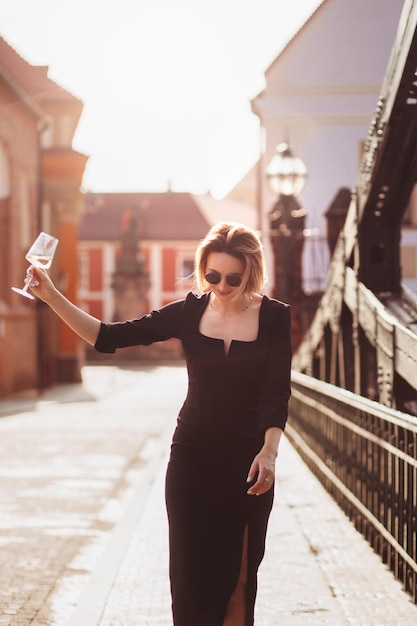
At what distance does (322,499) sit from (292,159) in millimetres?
6935

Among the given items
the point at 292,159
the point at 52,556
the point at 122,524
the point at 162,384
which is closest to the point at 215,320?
the point at 52,556

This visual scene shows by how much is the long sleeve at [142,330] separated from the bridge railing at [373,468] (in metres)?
2.07

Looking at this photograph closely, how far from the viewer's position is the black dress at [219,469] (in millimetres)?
3879

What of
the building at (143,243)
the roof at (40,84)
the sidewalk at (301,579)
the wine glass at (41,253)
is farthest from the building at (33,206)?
the building at (143,243)

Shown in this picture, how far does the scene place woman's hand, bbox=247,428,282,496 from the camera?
3.78 metres

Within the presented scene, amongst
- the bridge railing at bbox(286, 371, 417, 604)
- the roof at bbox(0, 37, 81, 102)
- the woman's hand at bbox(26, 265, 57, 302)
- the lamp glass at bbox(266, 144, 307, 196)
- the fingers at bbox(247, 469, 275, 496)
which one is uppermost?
the roof at bbox(0, 37, 81, 102)

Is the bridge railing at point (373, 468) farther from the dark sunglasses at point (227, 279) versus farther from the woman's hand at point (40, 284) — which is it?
the woman's hand at point (40, 284)

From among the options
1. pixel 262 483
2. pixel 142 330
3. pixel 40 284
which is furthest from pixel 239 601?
pixel 40 284

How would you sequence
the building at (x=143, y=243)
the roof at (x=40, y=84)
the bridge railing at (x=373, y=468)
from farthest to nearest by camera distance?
the building at (x=143, y=243) < the roof at (x=40, y=84) < the bridge railing at (x=373, y=468)

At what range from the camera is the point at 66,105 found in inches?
1448

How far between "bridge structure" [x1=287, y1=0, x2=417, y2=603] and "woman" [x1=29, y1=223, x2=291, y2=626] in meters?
2.06

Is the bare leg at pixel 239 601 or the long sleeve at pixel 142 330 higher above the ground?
the long sleeve at pixel 142 330

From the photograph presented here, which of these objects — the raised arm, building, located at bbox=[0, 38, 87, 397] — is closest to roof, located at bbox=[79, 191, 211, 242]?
building, located at bbox=[0, 38, 87, 397]

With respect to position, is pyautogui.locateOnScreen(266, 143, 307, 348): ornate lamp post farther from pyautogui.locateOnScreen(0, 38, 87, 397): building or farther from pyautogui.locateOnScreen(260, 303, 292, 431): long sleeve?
pyautogui.locateOnScreen(260, 303, 292, 431): long sleeve
